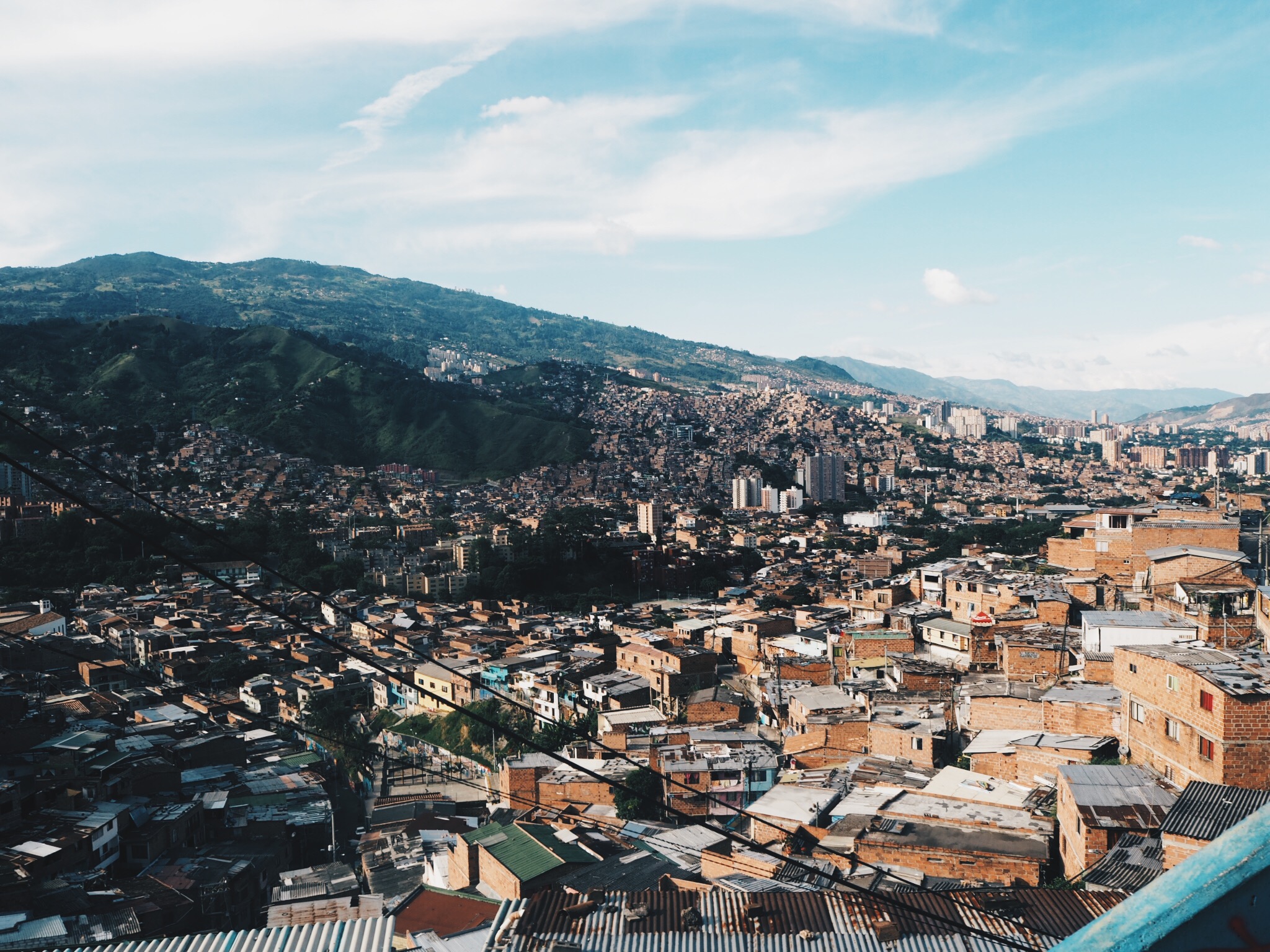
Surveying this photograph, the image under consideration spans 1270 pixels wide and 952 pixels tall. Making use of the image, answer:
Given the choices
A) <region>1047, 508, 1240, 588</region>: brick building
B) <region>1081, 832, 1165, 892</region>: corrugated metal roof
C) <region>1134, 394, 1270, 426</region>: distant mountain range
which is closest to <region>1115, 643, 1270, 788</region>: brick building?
<region>1081, 832, 1165, 892</region>: corrugated metal roof

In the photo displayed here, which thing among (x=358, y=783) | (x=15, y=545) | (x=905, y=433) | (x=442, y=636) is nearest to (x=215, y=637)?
(x=442, y=636)

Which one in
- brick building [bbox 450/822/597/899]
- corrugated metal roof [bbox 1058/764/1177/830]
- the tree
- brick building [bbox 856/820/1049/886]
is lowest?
the tree

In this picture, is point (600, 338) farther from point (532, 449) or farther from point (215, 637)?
point (215, 637)

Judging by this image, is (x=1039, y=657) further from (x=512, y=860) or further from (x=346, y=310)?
(x=346, y=310)

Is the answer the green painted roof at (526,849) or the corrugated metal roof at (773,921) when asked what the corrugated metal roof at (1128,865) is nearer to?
the corrugated metal roof at (773,921)

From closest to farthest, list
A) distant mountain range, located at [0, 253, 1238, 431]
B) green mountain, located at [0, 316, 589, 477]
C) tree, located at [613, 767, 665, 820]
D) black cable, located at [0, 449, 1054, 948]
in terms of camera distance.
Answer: black cable, located at [0, 449, 1054, 948]
tree, located at [613, 767, 665, 820]
green mountain, located at [0, 316, 589, 477]
distant mountain range, located at [0, 253, 1238, 431]

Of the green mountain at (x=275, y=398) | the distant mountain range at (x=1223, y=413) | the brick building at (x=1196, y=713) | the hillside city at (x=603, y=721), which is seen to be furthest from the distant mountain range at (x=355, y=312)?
the brick building at (x=1196, y=713)

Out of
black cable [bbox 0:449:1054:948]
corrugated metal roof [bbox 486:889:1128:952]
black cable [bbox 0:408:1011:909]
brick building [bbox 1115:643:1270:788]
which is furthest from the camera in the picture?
brick building [bbox 1115:643:1270:788]

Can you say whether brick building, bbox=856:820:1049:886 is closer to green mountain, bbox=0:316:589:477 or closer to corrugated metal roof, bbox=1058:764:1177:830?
corrugated metal roof, bbox=1058:764:1177:830
